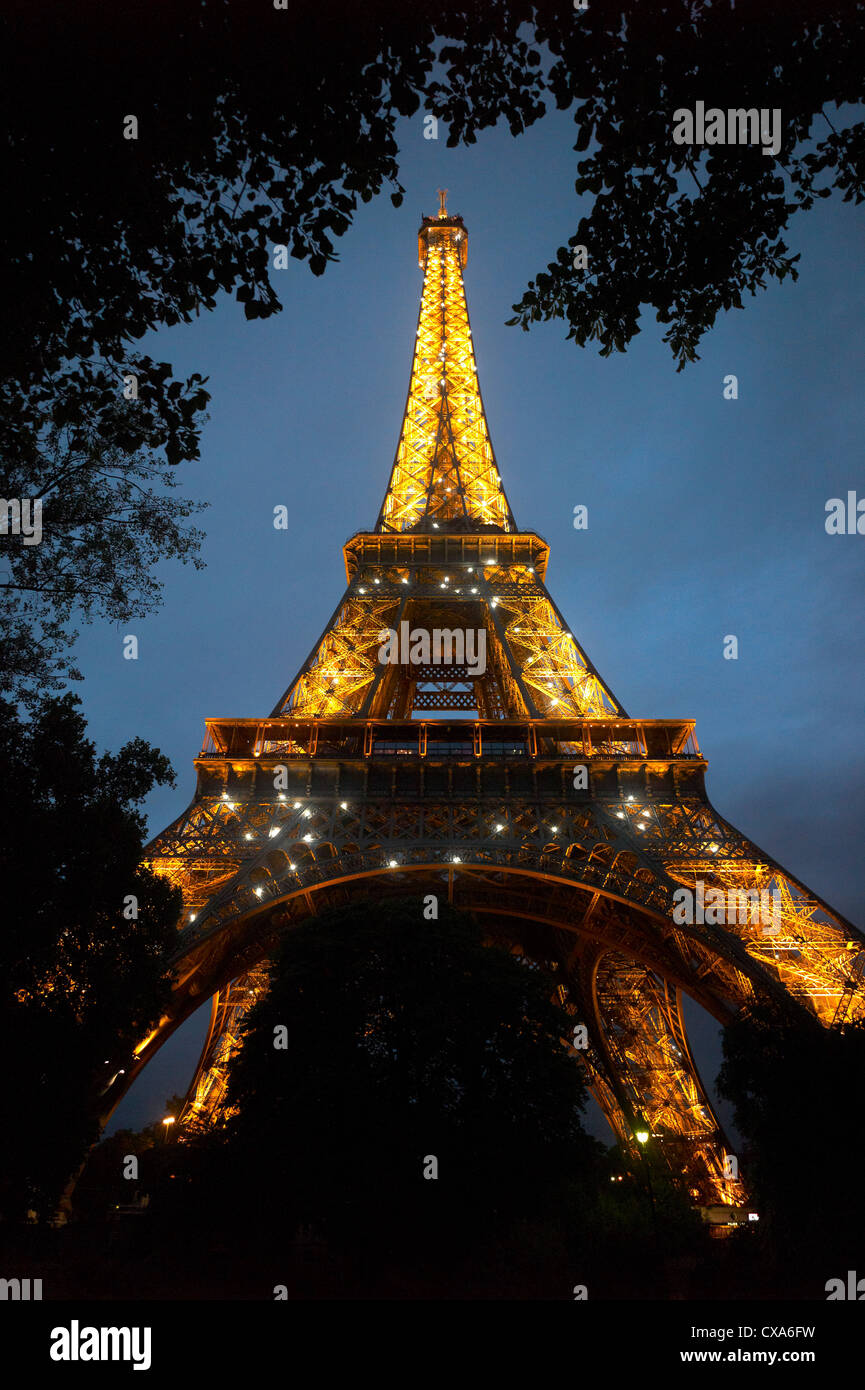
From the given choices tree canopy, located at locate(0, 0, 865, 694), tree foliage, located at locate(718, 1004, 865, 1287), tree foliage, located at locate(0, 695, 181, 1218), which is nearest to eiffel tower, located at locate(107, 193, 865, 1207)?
tree foliage, located at locate(718, 1004, 865, 1287)

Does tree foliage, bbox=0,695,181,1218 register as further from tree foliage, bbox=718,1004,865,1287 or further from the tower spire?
the tower spire

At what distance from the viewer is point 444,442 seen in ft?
128

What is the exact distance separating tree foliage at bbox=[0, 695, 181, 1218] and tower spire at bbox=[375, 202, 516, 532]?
23484mm

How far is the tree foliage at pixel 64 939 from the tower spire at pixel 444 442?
23484mm

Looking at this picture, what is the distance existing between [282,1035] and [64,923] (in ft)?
19.0

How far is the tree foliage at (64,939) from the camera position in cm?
1190

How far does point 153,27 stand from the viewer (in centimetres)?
554

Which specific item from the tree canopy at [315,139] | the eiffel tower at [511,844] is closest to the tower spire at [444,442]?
the eiffel tower at [511,844]

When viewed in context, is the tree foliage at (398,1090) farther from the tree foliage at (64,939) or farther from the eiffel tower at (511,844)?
the tree foliage at (64,939)

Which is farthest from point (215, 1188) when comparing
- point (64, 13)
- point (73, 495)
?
point (64, 13)

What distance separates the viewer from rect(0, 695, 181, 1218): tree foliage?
11898 millimetres

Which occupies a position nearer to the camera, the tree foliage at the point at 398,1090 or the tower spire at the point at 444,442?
the tree foliage at the point at 398,1090
